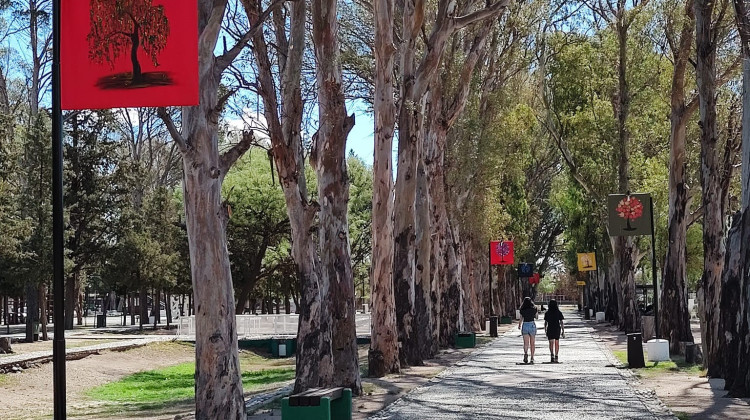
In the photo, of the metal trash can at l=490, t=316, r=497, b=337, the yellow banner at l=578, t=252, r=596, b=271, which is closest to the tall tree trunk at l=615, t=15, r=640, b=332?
the metal trash can at l=490, t=316, r=497, b=337

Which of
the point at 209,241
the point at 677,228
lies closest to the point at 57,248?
the point at 209,241

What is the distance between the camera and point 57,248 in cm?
1109

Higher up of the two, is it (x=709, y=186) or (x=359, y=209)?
(x=359, y=209)

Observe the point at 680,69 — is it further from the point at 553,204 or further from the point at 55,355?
the point at 553,204

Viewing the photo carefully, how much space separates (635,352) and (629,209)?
4.27m

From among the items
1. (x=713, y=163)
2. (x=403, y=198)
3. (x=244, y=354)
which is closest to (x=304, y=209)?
(x=403, y=198)

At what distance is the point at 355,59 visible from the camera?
3066cm

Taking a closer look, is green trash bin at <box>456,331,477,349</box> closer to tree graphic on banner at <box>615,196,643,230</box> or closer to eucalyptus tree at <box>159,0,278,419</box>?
tree graphic on banner at <box>615,196,643,230</box>

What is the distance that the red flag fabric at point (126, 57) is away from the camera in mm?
12062

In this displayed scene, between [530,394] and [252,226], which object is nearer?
[530,394]

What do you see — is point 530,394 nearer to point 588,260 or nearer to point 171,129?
point 171,129

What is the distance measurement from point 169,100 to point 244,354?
33.2 m

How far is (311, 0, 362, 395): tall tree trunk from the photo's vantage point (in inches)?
791

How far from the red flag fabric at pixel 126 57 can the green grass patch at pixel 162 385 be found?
12749 mm
